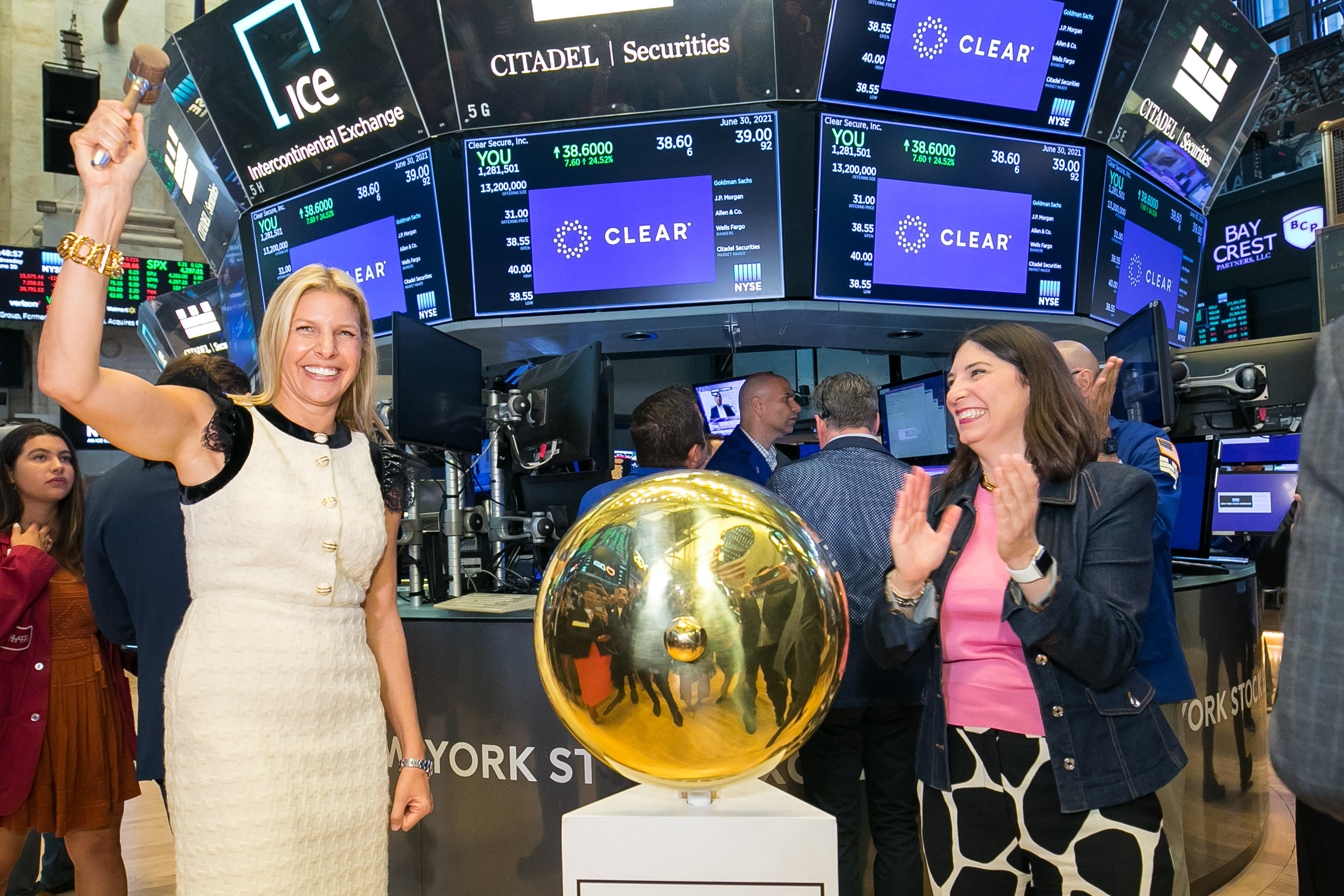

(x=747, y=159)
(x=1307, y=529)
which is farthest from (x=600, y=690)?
(x=747, y=159)

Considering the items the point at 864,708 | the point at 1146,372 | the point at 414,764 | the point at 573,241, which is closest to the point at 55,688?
the point at 414,764

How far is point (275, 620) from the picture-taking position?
4.85 feet

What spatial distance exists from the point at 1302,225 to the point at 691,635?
12.6 meters

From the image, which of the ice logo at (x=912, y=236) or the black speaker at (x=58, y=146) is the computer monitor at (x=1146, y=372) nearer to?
the ice logo at (x=912, y=236)

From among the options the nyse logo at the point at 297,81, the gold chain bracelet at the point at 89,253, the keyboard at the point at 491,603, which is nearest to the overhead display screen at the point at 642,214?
the nyse logo at the point at 297,81

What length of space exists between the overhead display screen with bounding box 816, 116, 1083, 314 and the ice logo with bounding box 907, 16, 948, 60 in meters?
0.31

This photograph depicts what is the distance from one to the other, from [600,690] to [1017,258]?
12.6 feet

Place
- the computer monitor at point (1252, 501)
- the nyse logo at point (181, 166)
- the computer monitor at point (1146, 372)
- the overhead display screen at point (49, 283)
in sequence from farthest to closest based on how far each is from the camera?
the overhead display screen at point (49, 283) < the nyse logo at point (181, 166) < the computer monitor at point (1252, 501) < the computer monitor at point (1146, 372)

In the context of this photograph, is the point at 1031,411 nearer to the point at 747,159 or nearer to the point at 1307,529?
the point at 1307,529

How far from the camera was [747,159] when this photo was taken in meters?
3.96

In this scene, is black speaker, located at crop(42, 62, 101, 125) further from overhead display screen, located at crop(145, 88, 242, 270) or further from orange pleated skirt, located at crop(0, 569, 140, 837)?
orange pleated skirt, located at crop(0, 569, 140, 837)

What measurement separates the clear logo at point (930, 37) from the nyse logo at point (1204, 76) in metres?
1.51

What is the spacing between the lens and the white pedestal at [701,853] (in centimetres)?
112

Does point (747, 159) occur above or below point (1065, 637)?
above
